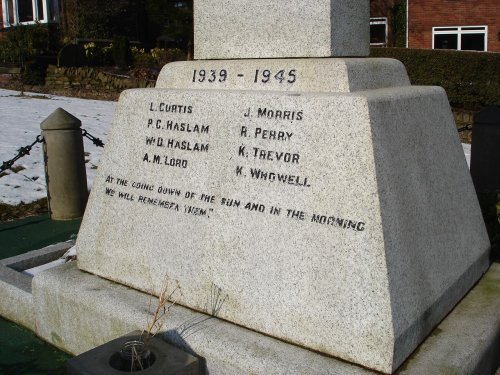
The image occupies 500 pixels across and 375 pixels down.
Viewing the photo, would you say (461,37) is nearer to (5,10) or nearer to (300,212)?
(5,10)

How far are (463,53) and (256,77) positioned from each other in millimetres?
13978

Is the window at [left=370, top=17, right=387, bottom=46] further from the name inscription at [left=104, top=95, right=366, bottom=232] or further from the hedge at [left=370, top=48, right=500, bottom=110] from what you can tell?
the name inscription at [left=104, top=95, right=366, bottom=232]

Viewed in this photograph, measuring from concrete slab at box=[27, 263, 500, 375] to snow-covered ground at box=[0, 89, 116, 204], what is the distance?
385cm

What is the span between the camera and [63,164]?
20.6 feet

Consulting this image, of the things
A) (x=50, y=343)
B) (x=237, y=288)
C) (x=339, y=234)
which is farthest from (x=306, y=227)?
(x=50, y=343)

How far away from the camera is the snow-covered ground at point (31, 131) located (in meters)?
7.36

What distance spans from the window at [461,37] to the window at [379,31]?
5.97 feet

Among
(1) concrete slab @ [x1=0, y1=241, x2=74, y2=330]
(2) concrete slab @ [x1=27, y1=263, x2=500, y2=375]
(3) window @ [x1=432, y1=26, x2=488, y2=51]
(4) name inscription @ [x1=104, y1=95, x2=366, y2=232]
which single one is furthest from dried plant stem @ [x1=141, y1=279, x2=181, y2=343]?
(3) window @ [x1=432, y1=26, x2=488, y2=51]

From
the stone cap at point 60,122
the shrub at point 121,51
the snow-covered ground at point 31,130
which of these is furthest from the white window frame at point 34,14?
the stone cap at point 60,122

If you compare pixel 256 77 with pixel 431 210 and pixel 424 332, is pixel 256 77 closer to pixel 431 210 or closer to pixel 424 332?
pixel 431 210

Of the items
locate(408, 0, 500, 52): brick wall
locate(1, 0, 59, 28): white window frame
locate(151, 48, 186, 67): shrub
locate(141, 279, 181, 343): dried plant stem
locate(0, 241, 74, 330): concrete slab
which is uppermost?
locate(1, 0, 59, 28): white window frame

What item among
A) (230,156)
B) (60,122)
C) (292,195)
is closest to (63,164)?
(60,122)

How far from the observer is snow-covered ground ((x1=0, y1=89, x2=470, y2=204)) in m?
7.36

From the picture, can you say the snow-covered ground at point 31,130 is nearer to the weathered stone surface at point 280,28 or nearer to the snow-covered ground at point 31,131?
the snow-covered ground at point 31,131
